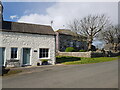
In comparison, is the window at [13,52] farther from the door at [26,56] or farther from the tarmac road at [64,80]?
the tarmac road at [64,80]

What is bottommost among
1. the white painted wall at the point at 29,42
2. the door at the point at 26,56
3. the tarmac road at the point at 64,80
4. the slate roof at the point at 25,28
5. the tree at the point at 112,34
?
the tarmac road at the point at 64,80

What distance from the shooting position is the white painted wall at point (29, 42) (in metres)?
13.7

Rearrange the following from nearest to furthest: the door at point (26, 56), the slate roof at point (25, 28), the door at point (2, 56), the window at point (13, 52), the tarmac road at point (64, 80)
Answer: the tarmac road at point (64, 80)
the door at point (2, 56)
the window at point (13, 52)
the slate roof at point (25, 28)
the door at point (26, 56)

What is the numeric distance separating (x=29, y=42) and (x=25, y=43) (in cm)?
55

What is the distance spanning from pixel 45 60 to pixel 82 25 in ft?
76.6

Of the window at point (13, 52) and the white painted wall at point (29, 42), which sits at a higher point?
the white painted wall at point (29, 42)

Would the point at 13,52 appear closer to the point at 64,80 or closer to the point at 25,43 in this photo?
the point at 25,43

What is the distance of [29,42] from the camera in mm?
14953

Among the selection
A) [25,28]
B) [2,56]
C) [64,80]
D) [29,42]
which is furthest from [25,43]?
[64,80]

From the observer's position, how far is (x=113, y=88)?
222 inches

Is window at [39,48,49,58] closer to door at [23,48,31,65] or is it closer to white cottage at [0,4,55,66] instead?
white cottage at [0,4,55,66]

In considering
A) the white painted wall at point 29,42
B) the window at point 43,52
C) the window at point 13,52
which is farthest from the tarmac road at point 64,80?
the window at point 43,52

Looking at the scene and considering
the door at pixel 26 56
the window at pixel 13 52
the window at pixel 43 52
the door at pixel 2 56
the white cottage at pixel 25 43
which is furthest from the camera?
the window at pixel 43 52

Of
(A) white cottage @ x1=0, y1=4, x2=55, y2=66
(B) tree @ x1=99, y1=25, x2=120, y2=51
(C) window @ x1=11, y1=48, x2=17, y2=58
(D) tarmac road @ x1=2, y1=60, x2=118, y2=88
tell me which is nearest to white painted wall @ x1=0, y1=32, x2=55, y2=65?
(A) white cottage @ x1=0, y1=4, x2=55, y2=66
